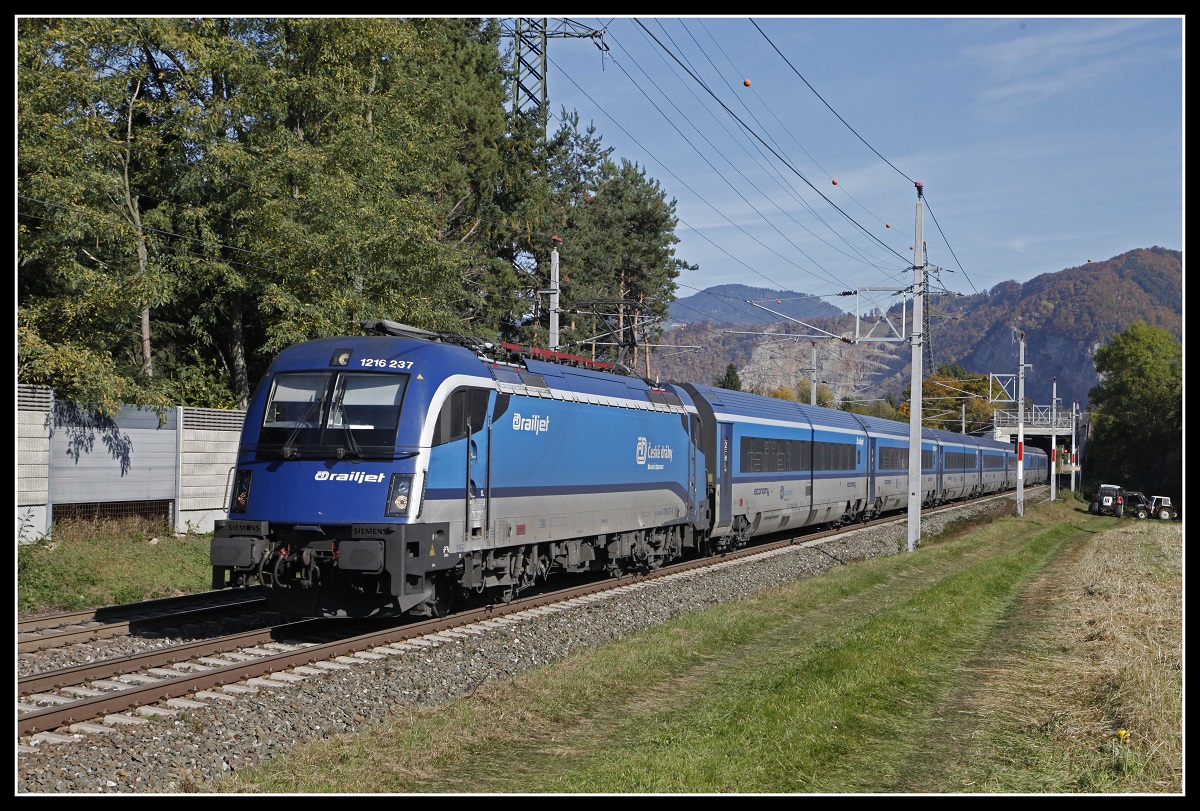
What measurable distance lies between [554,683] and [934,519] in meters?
31.3

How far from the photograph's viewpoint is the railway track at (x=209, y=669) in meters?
9.18

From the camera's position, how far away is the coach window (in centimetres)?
1309

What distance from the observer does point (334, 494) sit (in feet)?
41.2

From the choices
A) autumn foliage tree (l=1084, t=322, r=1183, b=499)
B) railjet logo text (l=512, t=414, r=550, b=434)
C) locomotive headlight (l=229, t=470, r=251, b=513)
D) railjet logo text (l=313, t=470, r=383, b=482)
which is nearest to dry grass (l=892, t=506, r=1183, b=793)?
railjet logo text (l=512, t=414, r=550, b=434)

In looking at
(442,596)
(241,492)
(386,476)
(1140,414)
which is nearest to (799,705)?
(386,476)

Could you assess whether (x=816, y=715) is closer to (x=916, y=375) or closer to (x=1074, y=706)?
(x=1074, y=706)

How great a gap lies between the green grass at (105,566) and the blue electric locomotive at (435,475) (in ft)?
14.0

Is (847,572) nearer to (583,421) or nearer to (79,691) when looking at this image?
(583,421)

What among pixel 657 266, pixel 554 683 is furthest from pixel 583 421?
pixel 657 266

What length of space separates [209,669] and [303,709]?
6.31ft

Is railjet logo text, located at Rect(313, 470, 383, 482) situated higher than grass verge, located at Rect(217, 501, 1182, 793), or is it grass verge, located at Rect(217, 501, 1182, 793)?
railjet logo text, located at Rect(313, 470, 383, 482)

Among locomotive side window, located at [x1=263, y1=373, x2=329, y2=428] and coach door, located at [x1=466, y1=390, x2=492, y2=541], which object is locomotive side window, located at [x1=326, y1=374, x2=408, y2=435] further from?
coach door, located at [x1=466, y1=390, x2=492, y2=541]

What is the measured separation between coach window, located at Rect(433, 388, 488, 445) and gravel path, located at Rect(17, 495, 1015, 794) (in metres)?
2.56

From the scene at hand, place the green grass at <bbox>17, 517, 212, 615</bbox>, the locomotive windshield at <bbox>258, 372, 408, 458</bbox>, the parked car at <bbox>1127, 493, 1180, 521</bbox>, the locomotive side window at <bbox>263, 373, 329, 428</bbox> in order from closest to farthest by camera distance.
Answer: the locomotive windshield at <bbox>258, 372, 408, 458</bbox> < the locomotive side window at <bbox>263, 373, 329, 428</bbox> < the green grass at <bbox>17, 517, 212, 615</bbox> < the parked car at <bbox>1127, 493, 1180, 521</bbox>
